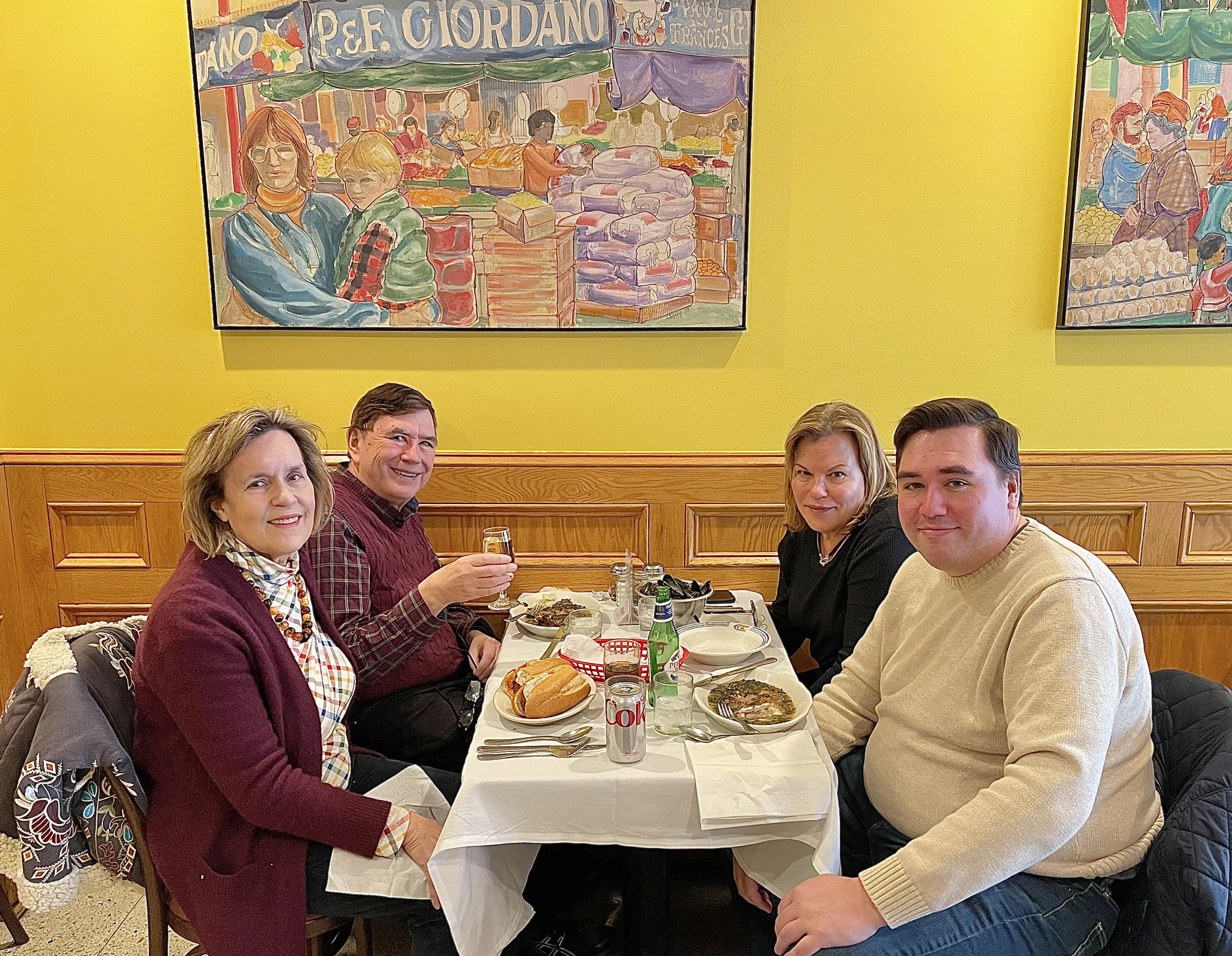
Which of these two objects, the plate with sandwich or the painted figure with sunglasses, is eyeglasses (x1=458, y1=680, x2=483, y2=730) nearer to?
the plate with sandwich

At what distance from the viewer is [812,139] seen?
93.4 inches

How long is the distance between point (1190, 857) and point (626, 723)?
0.89 metres

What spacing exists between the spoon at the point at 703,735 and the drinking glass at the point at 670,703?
0.02m

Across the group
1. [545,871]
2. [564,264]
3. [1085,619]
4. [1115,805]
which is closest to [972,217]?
[564,264]

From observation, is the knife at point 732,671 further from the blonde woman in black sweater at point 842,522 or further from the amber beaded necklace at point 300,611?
the amber beaded necklace at point 300,611

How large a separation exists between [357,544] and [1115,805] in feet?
5.37

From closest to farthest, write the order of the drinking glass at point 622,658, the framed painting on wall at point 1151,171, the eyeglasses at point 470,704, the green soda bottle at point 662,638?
1. the drinking glass at point 622,658
2. the green soda bottle at point 662,638
3. the eyeglasses at point 470,704
4. the framed painting on wall at point 1151,171

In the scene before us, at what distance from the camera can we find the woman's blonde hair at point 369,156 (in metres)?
2.33

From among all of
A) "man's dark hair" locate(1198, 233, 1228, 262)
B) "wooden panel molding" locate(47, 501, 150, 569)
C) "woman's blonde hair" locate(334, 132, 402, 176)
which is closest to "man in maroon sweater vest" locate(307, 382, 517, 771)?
"woman's blonde hair" locate(334, 132, 402, 176)

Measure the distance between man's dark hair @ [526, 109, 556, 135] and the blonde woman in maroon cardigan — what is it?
118 cm

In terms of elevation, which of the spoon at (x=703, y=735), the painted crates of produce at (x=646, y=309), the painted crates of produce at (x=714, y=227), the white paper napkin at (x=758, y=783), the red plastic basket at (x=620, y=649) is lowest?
the white paper napkin at (x=758, y=783)

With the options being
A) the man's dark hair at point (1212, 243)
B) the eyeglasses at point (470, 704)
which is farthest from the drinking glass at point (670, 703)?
the man's dark hair at point (1212, 243)

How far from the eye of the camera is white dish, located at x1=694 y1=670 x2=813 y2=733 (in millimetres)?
1578

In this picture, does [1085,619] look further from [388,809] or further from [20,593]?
[20,593]
